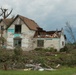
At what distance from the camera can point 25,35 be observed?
66125 mm

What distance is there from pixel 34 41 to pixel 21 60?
1125 inches

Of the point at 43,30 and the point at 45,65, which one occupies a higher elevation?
the point at 43,30

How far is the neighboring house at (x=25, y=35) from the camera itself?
2530 inches

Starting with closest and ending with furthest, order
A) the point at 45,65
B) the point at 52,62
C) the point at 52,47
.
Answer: the point at 45,65 < the point at 52,62 < the point at 52,47

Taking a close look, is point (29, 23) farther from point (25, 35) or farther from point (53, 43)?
point (53, 43)

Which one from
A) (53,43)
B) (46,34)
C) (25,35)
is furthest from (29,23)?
(53,43)

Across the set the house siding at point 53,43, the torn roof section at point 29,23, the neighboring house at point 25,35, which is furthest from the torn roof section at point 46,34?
the torn roof section at point 29,23

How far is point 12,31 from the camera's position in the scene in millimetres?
67000

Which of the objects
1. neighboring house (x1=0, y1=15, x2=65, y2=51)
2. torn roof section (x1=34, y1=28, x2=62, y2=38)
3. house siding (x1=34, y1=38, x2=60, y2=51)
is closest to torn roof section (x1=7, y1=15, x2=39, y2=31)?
neighboring house (x1=0, y1=15, x2=65, y2=51)

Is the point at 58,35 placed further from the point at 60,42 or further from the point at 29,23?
the point at 29,23

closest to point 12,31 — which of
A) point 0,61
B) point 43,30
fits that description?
point 43,30

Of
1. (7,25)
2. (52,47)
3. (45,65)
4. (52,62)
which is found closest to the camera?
(45,65)

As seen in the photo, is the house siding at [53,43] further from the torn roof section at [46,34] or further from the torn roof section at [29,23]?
the torn roof section at [29,23]

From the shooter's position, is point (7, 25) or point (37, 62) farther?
point (7, 25)
